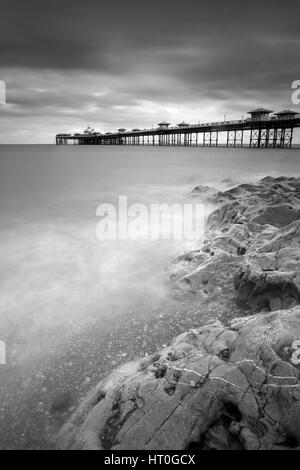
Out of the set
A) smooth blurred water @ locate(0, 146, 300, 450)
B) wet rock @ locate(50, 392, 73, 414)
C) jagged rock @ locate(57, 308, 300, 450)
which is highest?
jagged rock @ locate(57, 308, 300, 450)

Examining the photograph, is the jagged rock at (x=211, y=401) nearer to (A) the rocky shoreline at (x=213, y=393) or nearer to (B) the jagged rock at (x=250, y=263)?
(A) the rocky shoreline at (x=213, y=393)

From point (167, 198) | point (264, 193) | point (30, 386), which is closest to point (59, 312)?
point (30, 386)

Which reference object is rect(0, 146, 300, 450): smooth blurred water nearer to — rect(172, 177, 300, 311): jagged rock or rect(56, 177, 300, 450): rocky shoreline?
rect(172, 177, 300, 311): jagged rock

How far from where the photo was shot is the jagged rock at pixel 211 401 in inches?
133

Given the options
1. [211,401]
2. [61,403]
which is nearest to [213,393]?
[211,401]

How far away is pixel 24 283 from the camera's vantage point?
9023 mm

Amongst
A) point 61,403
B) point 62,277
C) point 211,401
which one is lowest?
point 61,403

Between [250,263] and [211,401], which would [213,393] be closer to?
[211,401]

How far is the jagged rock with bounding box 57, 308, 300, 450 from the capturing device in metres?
3.37

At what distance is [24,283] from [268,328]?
7.33m

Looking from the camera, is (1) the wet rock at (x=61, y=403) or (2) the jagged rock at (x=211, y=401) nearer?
(2) the jagged rock at (x=211, y=401)

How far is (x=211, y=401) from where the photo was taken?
11.9ft

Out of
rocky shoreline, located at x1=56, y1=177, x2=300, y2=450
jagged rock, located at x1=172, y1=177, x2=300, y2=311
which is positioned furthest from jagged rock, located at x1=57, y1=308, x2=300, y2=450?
jagged rock, located at x1=172, y1=177, x2=300, y2=311

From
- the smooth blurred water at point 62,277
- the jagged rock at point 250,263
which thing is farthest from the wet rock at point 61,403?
the jagged rock at point 250,263
